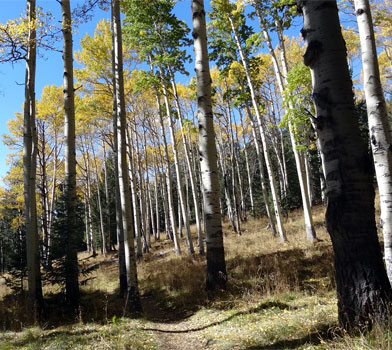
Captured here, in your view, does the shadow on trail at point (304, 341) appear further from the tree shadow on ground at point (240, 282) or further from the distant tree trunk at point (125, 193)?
the distant tree trunk at point (125, 193)

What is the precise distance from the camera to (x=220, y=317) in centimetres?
463

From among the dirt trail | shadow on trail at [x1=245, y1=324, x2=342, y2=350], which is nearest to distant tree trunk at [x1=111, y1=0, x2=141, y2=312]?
the dirt trail

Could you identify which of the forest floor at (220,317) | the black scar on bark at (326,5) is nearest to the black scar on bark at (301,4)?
the black scar on bark at (326,5)

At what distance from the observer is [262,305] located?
466cm

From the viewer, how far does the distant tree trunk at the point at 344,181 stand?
7.52 ft

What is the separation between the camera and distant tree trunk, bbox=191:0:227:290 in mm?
5777

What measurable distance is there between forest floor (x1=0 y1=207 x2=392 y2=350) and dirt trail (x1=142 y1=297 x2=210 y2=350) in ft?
0.05

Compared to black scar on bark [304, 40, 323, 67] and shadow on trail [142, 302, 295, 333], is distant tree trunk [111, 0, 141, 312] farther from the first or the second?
black scar on bark [304, 40, 323, 67]

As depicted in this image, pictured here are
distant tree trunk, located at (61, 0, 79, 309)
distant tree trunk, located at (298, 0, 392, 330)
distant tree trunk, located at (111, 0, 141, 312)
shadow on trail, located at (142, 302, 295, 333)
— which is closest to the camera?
distant tree trunk, located at (298, 0, 392, 330)

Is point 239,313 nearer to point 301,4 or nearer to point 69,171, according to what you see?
point 301,4

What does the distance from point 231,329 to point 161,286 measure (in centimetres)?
453

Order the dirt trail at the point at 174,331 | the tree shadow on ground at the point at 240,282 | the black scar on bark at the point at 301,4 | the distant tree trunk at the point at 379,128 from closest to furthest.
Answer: the black scar on bark at the point at 301,4 → the distant tree trunk at the point at 379,128 → the dirt trail at the point at 174,331 → the tree shadow on ground at the point at 240,282

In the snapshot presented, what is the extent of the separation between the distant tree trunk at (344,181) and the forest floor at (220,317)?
29 centimetres

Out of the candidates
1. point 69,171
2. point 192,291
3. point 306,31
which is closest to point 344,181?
point 306,31
